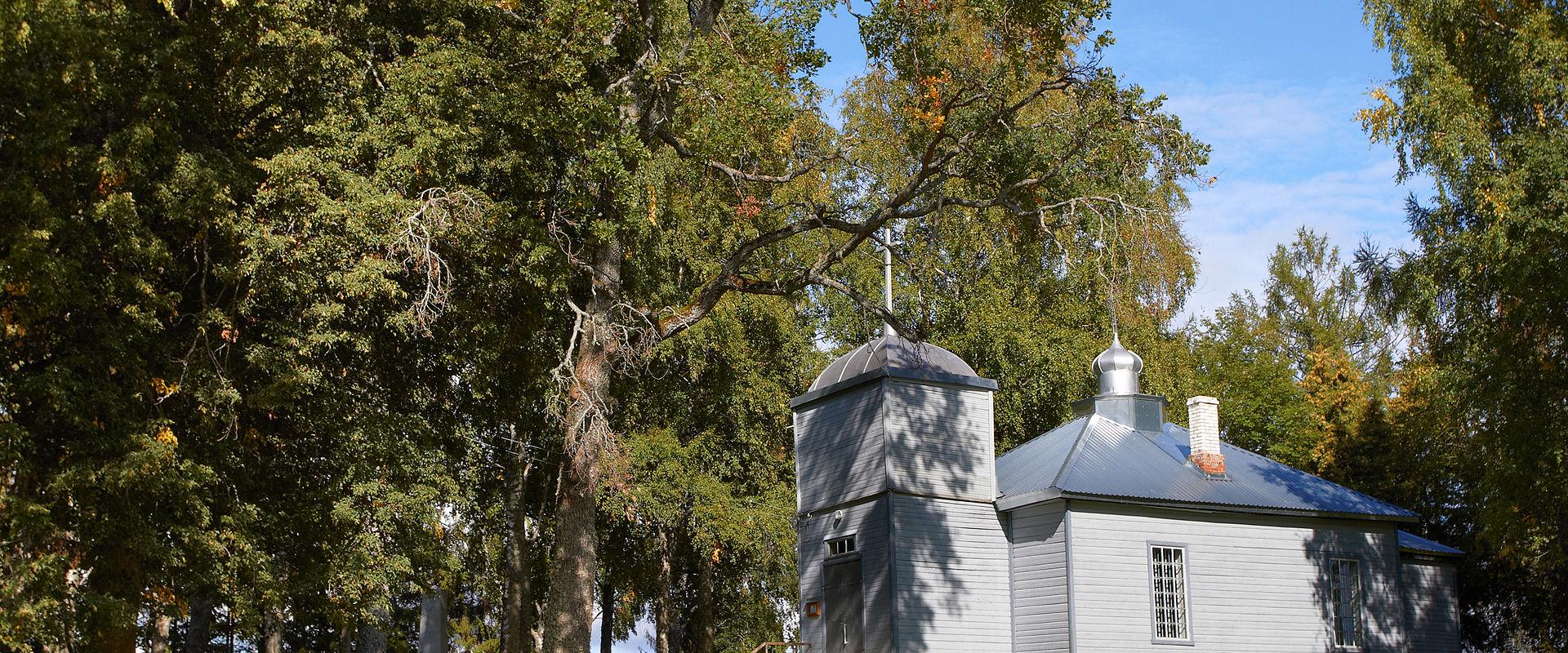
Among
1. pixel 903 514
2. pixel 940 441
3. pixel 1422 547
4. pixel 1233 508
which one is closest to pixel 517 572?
pixel 903 514

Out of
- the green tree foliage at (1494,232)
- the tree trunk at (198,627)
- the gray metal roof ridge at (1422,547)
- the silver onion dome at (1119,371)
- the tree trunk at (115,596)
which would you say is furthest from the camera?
the tree trunk at (198,627)

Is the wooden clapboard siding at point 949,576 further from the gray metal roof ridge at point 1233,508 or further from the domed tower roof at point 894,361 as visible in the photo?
the domed tower roof at point 894,361

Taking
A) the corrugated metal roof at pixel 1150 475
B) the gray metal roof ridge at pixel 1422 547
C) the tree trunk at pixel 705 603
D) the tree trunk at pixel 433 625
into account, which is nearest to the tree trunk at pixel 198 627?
the tree trunk at pixel 433 625

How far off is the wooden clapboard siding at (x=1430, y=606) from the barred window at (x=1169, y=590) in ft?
15.9

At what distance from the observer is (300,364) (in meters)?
17.0

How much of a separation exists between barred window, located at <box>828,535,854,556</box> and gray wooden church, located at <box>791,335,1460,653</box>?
4 centimetres

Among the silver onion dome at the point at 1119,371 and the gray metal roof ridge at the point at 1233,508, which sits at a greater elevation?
the silver onion dome at the point at 1119,371

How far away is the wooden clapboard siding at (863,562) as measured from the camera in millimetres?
21594

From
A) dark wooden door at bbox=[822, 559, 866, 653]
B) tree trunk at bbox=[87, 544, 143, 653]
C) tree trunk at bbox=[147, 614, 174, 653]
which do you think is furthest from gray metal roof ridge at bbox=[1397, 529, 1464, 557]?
tree trunk at bbox=[147, 614, 174, 653]

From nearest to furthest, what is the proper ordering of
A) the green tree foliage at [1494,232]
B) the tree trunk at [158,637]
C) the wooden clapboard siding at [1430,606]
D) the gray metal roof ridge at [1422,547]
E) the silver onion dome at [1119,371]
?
the green tree foliage at [1494,232], the wooden clapboard siding at [1430,606], the gray metal roof ridge at [1422,547], the silver onion dome at [1119,371], the tree trunk at [158,637]

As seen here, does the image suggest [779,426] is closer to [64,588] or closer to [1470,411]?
[1470,411]

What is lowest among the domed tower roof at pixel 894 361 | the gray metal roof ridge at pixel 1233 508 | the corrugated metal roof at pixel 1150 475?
the gray metal roof ridge at pixel 1233 508

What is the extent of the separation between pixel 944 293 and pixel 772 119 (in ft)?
53.0

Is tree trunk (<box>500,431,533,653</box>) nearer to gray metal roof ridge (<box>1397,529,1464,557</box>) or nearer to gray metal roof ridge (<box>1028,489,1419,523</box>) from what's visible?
gray metal roof ridge (<box>1028,489,1419,523</box>)
